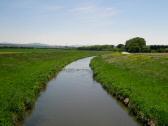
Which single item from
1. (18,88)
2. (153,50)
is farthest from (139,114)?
(153,50)

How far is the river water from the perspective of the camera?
14734 mm

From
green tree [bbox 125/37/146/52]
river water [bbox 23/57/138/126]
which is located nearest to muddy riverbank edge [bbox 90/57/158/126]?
river water [bbox 23/57/138/126]

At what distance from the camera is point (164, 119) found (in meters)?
12.6

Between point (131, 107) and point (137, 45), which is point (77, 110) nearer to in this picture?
point (131, 107)

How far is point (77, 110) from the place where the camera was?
17.2 meters

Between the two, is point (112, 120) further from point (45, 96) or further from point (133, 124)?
point (45, 96)

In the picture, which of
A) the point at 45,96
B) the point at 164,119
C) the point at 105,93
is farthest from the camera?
the point at 105,93

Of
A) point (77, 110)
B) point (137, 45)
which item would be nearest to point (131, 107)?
point (77, 110)

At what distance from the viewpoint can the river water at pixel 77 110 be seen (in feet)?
48.3

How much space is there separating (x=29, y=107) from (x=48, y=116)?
218 cm

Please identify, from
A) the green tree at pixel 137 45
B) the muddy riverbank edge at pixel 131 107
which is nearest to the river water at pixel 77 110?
the muddy riverbank edge at pixel 131 107

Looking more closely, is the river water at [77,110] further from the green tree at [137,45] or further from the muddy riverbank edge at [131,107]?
the green tree at [137,45]

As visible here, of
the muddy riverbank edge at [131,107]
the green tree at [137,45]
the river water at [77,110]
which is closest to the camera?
the muddy riverbank edge at [131,107]

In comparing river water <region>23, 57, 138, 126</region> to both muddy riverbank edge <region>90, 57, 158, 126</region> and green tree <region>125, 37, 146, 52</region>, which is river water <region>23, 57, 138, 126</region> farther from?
green tree <region>125, 37, 146, 52</region>
